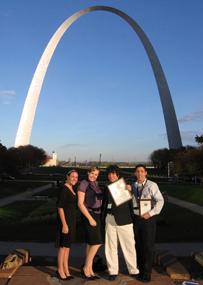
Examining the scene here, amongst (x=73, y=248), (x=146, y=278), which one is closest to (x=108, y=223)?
(x=146, y=278)

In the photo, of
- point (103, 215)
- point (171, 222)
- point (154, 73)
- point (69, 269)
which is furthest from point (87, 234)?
point (154, 73)

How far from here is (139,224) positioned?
7293 millimetres

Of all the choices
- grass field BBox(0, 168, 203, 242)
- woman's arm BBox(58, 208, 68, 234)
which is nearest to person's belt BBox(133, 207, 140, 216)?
woman's arm BBox(58, 208, 68, 234)

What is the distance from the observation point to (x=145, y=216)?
7.16 m

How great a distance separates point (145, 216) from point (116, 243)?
61cm

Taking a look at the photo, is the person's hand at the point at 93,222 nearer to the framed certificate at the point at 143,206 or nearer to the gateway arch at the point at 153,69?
the framed certificate at the point at 143,206

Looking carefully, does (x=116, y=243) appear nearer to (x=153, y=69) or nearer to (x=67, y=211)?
(x=67, y=211)

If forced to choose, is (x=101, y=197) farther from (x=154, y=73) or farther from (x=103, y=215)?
(x=154, y=73)

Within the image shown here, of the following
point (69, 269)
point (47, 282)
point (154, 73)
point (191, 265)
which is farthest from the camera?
point (154, 73)

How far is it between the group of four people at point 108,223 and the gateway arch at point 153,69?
211 feet

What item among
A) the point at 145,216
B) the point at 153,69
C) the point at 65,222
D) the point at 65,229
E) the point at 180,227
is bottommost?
the point at 180,227

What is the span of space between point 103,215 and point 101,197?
11.1 inches

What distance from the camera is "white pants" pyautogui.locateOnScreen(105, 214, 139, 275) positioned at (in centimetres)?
716

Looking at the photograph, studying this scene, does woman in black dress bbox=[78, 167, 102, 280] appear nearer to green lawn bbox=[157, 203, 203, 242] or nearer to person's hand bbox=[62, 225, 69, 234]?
person's hand bbox=[62, 225, 69, 234]
